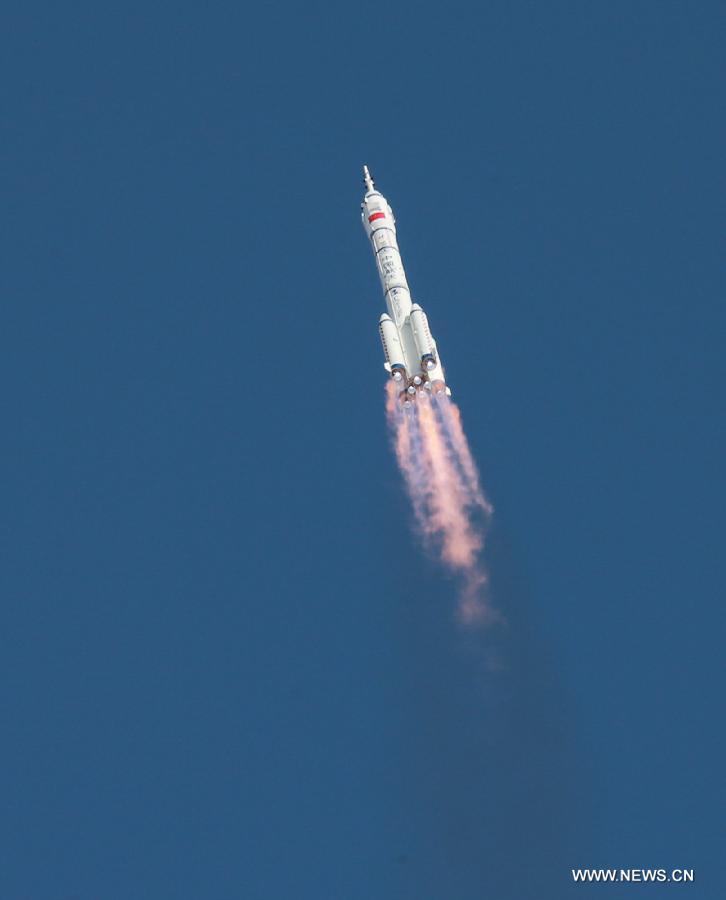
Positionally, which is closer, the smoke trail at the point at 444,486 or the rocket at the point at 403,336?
the rocket at the point at 403,336

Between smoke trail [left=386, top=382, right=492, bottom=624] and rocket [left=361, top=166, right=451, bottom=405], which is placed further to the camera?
smoke trail [left=386, top=382, right=492, bottom=624]

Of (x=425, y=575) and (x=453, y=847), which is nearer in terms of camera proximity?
(x=453, y=847)

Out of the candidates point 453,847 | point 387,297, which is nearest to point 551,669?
point 453,847

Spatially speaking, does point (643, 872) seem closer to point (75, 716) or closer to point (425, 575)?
point (425, 575)

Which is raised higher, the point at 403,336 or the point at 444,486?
the point at 444,486

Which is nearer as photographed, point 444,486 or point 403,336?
point 403,336
